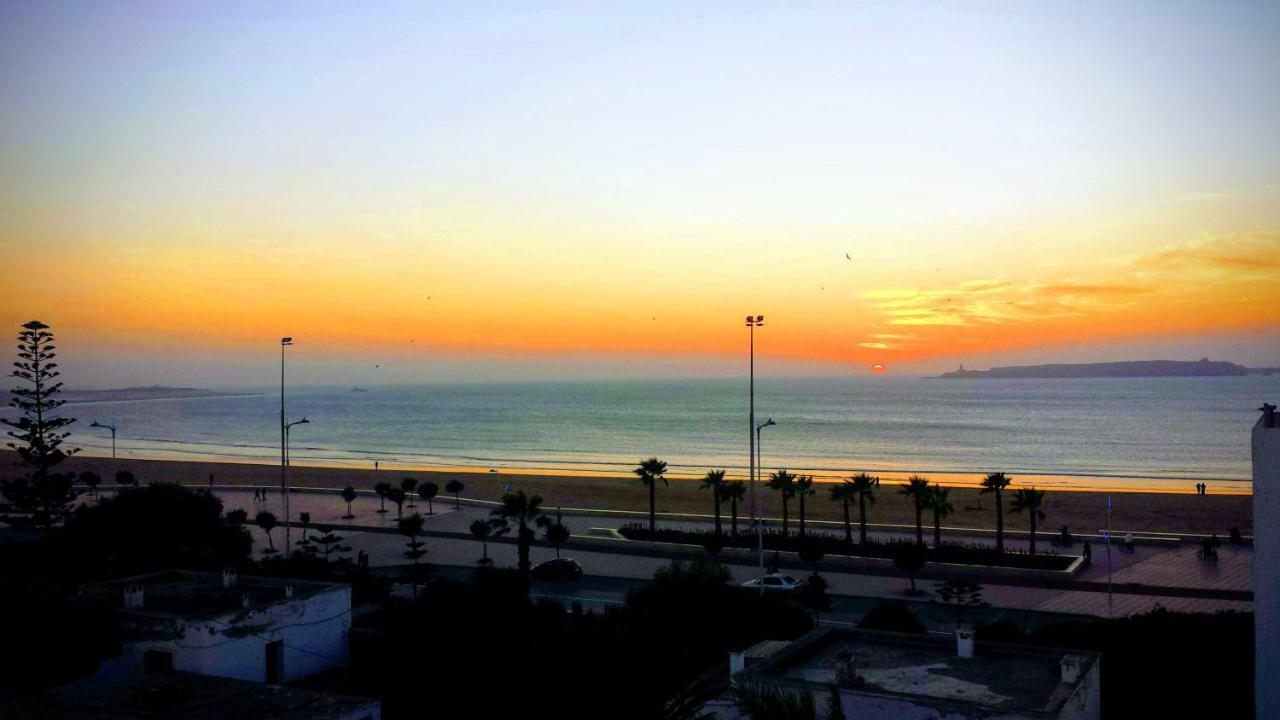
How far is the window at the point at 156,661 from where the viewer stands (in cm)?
1503

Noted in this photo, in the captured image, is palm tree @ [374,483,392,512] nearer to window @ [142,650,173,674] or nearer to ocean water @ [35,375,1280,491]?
window @ [142,650,173,674]

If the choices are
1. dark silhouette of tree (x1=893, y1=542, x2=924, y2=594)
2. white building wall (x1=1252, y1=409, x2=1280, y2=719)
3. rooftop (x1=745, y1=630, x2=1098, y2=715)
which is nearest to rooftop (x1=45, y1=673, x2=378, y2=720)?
rooftop (x1=745, y1=630, x2=1098, y2=715)

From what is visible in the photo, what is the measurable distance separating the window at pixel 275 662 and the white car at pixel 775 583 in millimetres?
12939

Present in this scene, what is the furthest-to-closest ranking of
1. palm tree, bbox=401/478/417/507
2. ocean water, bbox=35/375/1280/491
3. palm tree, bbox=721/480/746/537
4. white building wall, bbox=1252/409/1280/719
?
ocean water, bbox=35/375/1280/491 → palm tree, bbox=401/478/417/507 → palm tree, bbox=721/480/746/537 → white building wall, bbox=1252/409/1280/719

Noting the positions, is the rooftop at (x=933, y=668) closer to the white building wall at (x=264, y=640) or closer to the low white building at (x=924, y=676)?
the low white building at (x=924, y=676)

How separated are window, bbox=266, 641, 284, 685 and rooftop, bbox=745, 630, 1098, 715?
27.9 feet

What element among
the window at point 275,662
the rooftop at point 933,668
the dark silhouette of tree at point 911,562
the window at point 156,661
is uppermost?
the rooftop at point 933,668

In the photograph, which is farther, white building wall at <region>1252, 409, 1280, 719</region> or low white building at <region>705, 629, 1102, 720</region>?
white building wall at <region>1252, 409, 1280, 719</region>

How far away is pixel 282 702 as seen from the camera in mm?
12359

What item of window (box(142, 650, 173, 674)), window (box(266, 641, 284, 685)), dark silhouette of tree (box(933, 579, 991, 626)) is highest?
window (box(142, 650, 173, 674))

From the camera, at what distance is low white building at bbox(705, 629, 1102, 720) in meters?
11.0

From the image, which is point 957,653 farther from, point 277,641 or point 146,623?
point 146,623


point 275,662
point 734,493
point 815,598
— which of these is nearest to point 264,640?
point 275,662

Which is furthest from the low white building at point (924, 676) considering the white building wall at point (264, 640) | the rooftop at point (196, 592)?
the rooftop at point (196, 592)
